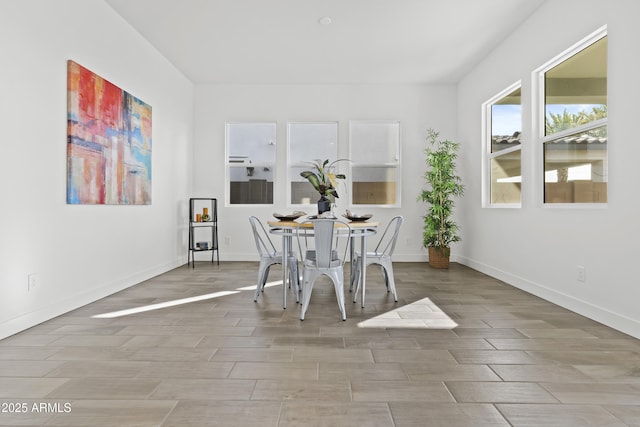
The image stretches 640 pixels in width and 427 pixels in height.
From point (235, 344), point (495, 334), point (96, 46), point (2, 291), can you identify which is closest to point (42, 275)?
point (2, 291)

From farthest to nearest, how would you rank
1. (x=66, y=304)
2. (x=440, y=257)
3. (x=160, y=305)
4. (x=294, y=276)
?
1. (x=440, y=257)
2. (x=294, y=276)
3. (x=160, y=305)
4. (x=66, y=304)

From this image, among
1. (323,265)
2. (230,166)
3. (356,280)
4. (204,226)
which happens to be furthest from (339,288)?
(230,166)

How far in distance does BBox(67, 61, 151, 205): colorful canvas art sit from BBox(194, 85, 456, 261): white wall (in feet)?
5.53

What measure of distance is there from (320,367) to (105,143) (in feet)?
10.0

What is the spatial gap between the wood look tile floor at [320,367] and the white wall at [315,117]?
2.90 m

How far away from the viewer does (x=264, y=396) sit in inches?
69.1

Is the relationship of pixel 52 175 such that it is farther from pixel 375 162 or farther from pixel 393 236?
pixel 375 162

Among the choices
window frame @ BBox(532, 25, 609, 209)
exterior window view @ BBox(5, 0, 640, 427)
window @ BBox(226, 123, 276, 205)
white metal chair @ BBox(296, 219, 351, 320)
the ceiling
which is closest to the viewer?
exterior window view @ BBox(5, 0, 640, 427)

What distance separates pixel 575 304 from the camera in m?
3.21

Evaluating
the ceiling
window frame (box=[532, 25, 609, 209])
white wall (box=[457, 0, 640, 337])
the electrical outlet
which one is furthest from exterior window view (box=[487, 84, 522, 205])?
the electrical outlet

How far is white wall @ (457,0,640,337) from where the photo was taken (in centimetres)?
267

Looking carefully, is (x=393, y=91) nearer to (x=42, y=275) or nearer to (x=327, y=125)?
(x=327, y=125)

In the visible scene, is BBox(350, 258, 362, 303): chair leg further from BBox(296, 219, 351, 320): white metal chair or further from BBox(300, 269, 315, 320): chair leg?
BBox(300, 269, 315, 320): chair leg

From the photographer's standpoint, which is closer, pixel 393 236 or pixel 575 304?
pixel 575 304
